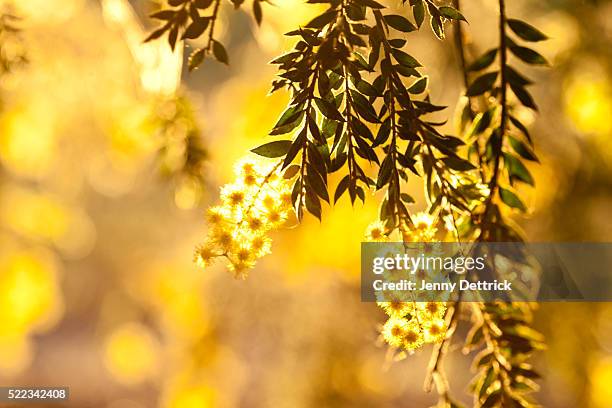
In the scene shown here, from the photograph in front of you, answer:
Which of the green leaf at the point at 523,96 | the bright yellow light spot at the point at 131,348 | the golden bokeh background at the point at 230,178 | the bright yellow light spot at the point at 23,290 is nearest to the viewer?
the green leaf at the point at 523,96

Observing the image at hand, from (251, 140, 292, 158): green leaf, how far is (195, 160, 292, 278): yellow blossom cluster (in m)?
A: 0.02

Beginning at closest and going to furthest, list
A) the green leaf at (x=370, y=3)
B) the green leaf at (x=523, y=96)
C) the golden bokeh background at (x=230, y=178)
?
1. the green leaf at (x=370, y=3)
2. the green leaf at (x=523, y=96)
3. the golden bokeh background at (x=230, y=178)

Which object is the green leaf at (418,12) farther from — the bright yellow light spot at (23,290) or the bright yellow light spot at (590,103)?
the bright yellow light spot at (23,290)

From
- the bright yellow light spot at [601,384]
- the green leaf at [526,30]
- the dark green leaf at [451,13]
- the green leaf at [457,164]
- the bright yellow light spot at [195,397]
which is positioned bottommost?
the bright yellow light spot at [195,397]

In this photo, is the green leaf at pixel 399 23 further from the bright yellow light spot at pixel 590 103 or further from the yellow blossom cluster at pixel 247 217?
the bright yellow light spot at pixel 590 103

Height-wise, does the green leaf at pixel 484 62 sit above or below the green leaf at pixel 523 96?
above

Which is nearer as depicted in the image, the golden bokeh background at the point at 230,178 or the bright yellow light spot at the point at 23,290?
the golden bokeh background at the point at 230,178

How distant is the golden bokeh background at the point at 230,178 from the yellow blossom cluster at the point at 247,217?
2.07ft

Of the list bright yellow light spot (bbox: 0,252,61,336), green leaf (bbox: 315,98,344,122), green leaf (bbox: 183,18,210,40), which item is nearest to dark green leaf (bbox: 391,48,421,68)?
green leaf (bbox: 315,98,344,122)

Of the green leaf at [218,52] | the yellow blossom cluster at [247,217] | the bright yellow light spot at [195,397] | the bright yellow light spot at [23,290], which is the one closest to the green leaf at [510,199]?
the yellow blossom cluster at [247,217]

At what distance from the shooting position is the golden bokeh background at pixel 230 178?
6.36 feet

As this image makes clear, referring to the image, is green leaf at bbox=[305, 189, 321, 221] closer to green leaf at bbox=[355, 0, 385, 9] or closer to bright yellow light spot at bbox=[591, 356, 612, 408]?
green leaf at bbox=[355, 0, 385, 9]

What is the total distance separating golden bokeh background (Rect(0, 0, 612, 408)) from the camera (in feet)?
6.36

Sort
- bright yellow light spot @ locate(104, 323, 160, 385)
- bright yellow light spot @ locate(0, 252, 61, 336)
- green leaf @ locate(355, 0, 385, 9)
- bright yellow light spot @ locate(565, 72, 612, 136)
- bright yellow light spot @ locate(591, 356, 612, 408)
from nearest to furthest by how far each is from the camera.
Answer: green leaf @ locate(355, 0, 385, 9) < bright yellow light spot @ locate(565, 72, 612, 136) < bright yellow light spot @ locate(591, 356, 612, 408) < bright yellow light spot @ locate(0, 252, 61, 336) < bright yellow light spot @ locate(104, 323, 160, 385)
